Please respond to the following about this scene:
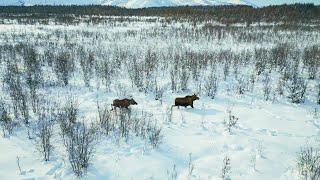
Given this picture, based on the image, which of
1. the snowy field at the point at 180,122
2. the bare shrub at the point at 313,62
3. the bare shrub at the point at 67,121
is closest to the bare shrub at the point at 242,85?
the snowy field at the point at 180,122

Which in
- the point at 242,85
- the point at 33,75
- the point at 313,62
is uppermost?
the point at 313,62

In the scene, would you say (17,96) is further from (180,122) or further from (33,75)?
(180,122)

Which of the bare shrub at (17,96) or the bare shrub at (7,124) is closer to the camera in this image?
the bare shrub at (7,124)

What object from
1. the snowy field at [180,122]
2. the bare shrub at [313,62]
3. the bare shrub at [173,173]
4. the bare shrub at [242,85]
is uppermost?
the bare shrub at [313,62]

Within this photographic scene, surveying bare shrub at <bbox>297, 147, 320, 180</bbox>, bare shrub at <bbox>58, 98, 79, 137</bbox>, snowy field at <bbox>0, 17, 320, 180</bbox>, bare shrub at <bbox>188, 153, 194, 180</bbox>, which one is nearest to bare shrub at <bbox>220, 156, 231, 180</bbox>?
snowy field at <bbox>0, 17, 320, 180</bbox>

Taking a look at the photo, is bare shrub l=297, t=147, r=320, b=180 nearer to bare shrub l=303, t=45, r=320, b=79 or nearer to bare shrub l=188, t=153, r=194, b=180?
bare shrub l=188, t=153, r=194, b=180

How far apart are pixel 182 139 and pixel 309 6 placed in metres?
51.7

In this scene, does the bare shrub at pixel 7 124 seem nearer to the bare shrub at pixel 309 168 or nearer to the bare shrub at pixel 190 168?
the bare shrub at pixel 190 168

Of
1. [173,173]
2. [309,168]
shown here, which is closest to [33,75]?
[173,173]

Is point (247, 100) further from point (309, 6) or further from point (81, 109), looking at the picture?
point (309, 6)

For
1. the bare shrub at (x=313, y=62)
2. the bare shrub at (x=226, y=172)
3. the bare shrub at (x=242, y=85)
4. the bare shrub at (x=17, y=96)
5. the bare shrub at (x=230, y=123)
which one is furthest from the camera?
the bare shrub at (x=313, y=62)

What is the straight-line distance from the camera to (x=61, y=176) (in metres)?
5.27

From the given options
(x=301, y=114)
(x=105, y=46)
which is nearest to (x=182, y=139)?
(x=301, y=114)

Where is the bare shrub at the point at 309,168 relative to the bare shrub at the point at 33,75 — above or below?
below
